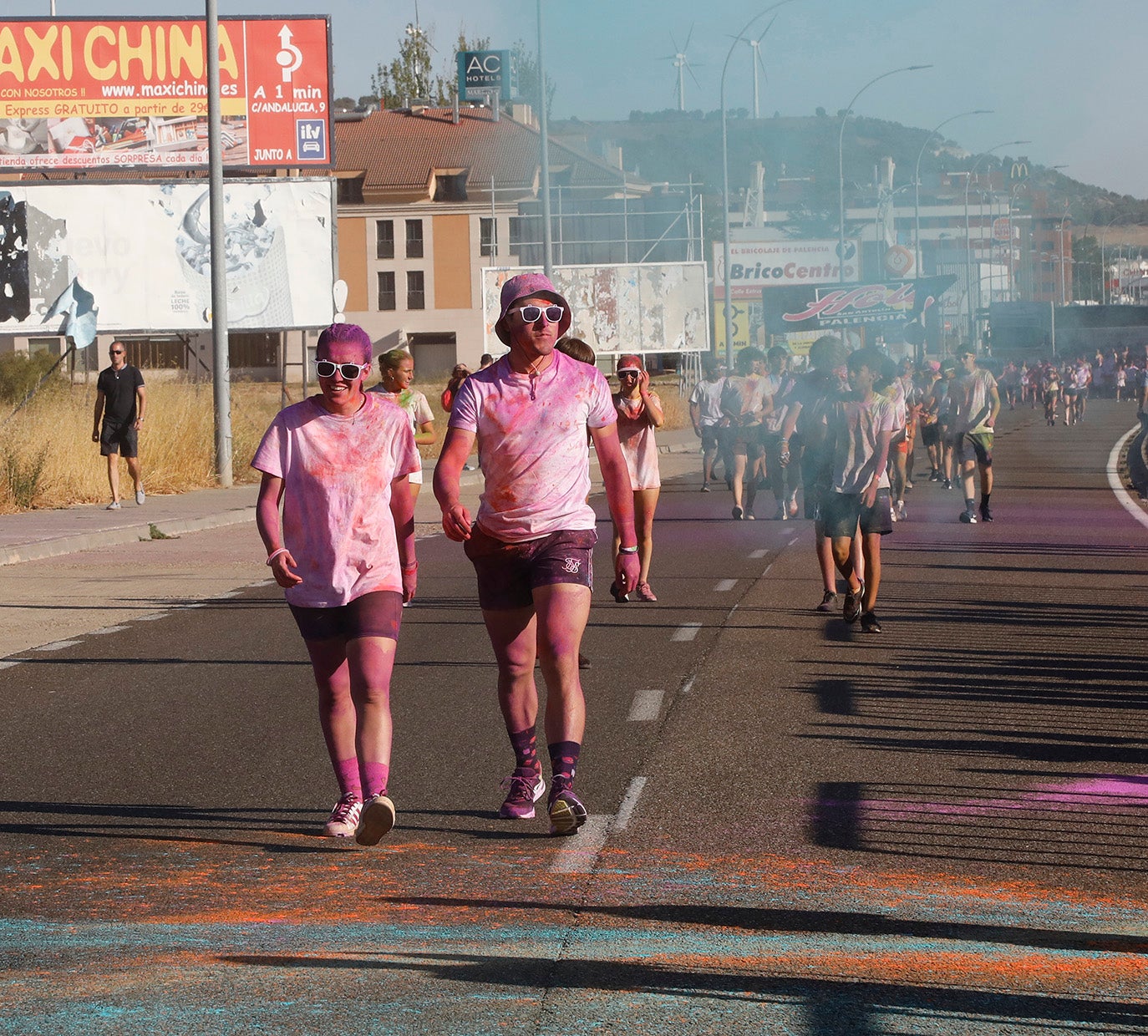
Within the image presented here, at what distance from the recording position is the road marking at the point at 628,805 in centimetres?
674

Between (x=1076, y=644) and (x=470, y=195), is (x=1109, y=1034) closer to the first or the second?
(x=1076, y=644)

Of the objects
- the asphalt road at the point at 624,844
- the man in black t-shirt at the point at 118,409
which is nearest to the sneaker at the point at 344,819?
the asphalt road at the point at 624,844

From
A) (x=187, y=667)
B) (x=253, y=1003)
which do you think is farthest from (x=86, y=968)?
(x=187, y=667)

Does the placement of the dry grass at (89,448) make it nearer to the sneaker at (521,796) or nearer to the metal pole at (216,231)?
the metal pole at (216,231)

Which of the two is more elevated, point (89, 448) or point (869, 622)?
point (89, 448)

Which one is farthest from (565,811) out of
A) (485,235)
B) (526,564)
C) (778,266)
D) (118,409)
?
(778,266)

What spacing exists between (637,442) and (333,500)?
6.86m

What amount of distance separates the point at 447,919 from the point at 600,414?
6.94 ft

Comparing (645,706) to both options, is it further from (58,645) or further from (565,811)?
(58,645)

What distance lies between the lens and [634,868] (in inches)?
239

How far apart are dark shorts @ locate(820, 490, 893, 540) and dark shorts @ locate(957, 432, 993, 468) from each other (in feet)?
27.5

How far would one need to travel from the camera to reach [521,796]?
6863mm

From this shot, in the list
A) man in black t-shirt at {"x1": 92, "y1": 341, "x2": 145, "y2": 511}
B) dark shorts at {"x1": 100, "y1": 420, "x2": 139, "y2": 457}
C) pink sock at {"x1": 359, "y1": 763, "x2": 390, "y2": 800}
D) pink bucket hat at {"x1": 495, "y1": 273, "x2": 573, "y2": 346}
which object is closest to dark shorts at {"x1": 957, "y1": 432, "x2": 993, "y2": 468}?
man in black t-shirt at {"x1": 92, "y1": 341, "x2": 145, "y2": 511}

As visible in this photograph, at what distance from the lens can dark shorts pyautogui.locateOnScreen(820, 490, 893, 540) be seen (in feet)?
39.9
